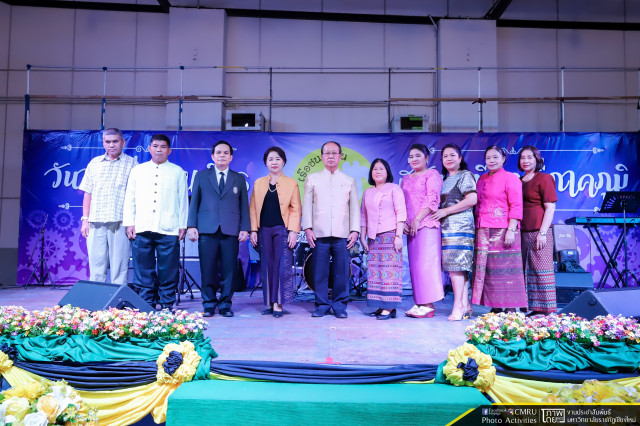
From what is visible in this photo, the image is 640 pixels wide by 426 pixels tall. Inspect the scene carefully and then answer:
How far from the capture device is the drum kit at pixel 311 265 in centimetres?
508

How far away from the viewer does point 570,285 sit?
180 inches

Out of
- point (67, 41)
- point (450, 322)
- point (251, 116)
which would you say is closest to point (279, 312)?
point (450, 322)

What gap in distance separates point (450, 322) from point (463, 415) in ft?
6.56

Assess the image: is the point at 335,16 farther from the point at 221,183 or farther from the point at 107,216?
the point at 107,216

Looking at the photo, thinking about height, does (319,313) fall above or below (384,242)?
below

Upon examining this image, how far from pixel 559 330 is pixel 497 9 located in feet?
21.6

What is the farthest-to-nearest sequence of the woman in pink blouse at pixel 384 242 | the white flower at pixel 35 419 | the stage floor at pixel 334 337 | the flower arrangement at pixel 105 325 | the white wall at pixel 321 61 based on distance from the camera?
the white wall at pixel 321 61, the woman in pink blouse at pixel 384 242, the stage floor at pixel 334 337, the flower arrangement at pixel 105 325, the white flower at pixel 35 419

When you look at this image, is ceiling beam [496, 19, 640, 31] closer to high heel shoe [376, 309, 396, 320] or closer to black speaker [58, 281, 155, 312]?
high heel shoe [376, 309, 396, 320]

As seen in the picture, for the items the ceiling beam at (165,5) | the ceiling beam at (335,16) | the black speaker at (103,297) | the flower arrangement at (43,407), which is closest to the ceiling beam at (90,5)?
the ceiling beam at (165,5)

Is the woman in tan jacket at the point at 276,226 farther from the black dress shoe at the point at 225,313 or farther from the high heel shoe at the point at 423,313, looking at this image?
the high heel shoe at the point at 423,313

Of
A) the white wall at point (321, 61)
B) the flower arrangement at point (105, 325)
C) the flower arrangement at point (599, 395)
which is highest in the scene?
the white wall at point (321, 61)

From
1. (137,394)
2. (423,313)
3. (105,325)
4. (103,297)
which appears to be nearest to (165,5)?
(103,297)

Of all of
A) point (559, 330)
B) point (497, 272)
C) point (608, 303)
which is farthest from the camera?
point (497, 272)

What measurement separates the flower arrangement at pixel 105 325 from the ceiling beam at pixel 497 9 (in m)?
6.88
